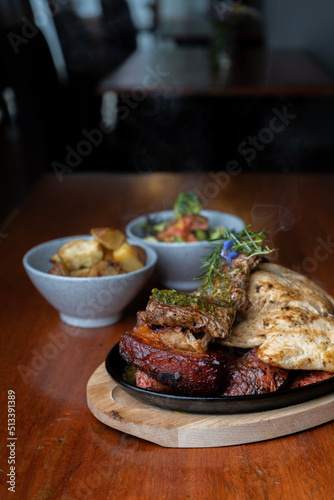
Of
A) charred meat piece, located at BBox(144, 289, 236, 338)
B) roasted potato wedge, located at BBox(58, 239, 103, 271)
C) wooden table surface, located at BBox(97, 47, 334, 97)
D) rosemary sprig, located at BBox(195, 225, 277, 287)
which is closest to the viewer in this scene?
charred meat piece, located at BBox(144, 289, 236, 338)

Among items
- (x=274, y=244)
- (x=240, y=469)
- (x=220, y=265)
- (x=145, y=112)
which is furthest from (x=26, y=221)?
(x=145, y=112)

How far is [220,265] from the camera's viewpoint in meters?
1.23

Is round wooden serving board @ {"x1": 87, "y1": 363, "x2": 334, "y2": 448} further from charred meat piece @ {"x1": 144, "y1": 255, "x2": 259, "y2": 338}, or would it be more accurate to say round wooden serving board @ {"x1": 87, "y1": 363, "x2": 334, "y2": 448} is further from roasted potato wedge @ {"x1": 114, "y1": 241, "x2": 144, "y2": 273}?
roasted potato wedge @ {"x1": 114, "y1": 241, "x2": 144, "y2": 273}

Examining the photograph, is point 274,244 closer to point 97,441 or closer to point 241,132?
point 97,441

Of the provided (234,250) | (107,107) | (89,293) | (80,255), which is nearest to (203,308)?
(234,250)

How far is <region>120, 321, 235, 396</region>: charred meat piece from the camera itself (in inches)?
37.2

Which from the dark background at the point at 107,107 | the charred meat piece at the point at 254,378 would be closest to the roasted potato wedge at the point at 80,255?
the charred meat piece at the point at 254,378

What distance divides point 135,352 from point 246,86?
11.9 feet

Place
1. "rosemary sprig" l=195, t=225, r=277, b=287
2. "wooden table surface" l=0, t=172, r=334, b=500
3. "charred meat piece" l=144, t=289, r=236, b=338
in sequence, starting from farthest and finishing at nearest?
"rosemary sprig" l=195, t=225, r=277, b=287 < "charred meat piece" l=144, t=289, r=236, b=338 < "wooden table surface" l=0, t=172, r=334, b=500

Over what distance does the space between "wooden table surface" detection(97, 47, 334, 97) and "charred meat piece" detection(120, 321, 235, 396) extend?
11.4 feet

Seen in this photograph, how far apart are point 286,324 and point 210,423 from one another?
0.22 m

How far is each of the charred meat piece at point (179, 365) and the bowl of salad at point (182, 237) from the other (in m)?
0.53

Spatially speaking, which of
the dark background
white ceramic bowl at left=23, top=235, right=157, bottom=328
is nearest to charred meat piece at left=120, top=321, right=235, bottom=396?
white ceramic bowl at left=23, top=235, right=157, bottom=328

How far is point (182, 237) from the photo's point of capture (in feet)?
5.42
